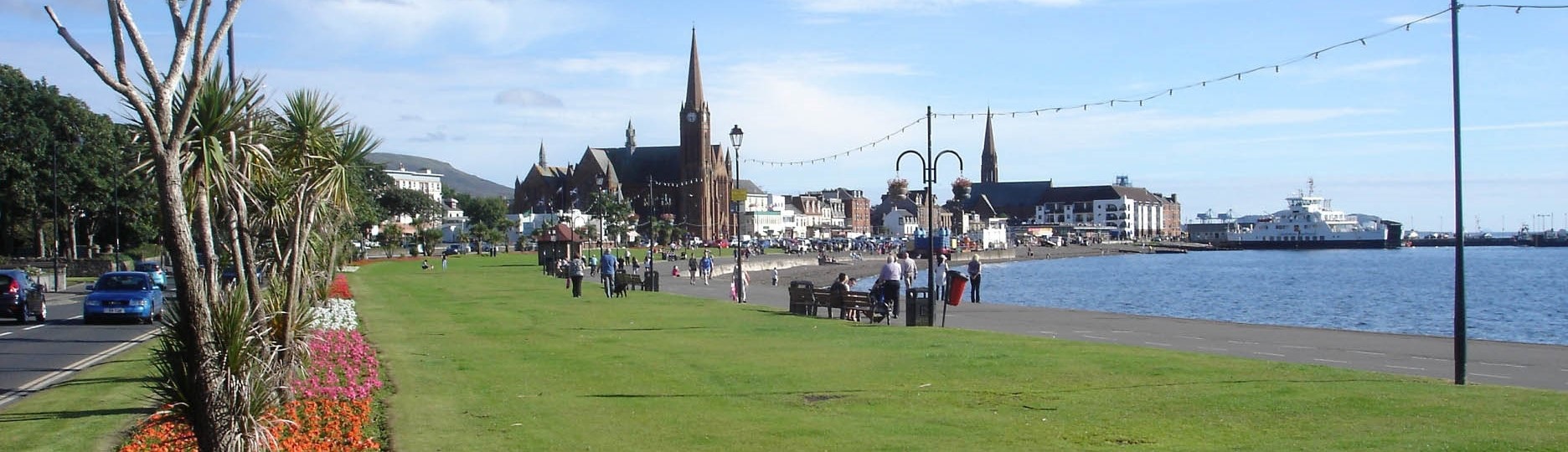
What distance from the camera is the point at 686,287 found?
53500 mm

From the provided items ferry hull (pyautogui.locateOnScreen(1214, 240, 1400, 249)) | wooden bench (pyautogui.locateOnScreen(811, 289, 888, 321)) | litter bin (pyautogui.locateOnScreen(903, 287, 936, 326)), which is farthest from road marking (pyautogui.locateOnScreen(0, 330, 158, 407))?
ferry hull (pyautogui.locateOnScreen(1214, 240, 1400, 249))

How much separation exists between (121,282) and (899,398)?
24.6m

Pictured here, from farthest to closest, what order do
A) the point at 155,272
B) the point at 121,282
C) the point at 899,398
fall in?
1. the point at 155,272
2. the point at 121,282
3. the point at 899,398

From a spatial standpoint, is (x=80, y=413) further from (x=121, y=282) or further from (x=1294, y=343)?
(x=121, y=282)

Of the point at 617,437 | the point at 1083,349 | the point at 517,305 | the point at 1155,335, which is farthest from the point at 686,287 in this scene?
the point at 617,437

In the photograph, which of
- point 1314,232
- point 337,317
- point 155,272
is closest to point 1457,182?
point 337,317

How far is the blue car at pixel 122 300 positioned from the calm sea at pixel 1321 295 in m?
33.5

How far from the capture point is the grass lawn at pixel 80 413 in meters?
11.8

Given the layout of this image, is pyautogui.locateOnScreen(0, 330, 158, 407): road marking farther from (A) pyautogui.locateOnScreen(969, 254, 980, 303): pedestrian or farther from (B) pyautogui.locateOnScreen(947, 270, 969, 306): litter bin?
(A) pyautogui.locateOnScreen(969, 254, 980, 303): pedestrian

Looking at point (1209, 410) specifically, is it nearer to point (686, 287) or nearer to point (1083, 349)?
point (1083, 349)

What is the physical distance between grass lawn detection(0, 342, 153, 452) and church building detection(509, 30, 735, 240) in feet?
459

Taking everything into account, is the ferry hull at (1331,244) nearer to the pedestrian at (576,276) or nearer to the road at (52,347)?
the pedestrian at (576,276)

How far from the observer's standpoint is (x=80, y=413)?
13602mm

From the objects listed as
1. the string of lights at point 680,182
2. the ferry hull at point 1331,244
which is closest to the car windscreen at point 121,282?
the string of lights at point 680,182
